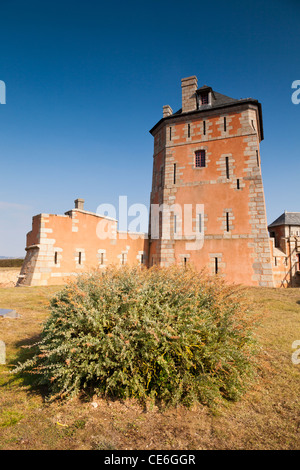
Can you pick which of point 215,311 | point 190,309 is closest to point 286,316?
point 215,311

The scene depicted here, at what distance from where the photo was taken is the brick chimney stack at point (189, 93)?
18.6 metres

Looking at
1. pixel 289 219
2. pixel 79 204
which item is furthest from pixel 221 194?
pixel 289 219

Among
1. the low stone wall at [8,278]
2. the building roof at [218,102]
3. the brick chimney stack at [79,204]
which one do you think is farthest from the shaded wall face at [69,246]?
the low stone wall at [8,278]

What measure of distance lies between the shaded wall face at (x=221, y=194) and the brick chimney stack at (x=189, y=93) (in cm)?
106

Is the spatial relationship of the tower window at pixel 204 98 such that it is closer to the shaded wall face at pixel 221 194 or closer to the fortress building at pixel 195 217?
the fortress building at pixel 195 217

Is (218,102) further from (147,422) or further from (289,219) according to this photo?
(147,422)

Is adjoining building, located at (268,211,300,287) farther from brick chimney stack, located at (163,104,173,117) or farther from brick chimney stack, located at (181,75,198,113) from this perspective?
brick chimney stack, located at (163,104,173,117)

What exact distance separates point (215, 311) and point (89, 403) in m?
2.48

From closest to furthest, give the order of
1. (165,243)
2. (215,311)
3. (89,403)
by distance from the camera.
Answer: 1. (89,403)
2. (215,311)
3. (165,243)

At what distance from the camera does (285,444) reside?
3.04m

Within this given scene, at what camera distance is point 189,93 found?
61.9ft

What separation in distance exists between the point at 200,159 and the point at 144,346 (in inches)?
630

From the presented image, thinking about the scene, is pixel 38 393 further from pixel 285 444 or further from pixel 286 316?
pixel 286 316

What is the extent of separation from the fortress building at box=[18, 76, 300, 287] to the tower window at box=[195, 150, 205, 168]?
68 millimetres
